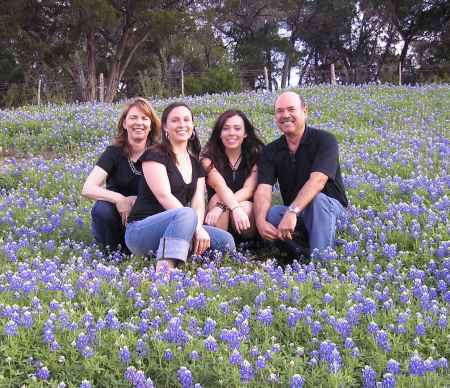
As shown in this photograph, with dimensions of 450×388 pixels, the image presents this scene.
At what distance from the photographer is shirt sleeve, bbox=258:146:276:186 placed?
5.77 metres

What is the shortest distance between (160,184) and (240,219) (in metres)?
0.89

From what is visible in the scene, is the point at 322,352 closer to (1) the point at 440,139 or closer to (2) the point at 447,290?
(2) the point at 447,290

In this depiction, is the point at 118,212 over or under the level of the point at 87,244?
over

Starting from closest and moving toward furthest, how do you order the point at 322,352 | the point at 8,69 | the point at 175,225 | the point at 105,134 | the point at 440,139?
the point at 322,352 → the point at 175,225 → the point at 440,139 → the point at 105,134 → the point at 8,69

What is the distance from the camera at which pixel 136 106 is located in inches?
221

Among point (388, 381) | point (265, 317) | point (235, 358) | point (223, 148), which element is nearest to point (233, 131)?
point (223, 148)

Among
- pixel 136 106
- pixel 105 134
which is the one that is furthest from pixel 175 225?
pixel 105 134

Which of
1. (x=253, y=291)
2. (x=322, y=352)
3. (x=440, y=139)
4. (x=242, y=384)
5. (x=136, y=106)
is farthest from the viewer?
(x=440, y=139)

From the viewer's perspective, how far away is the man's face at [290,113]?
18.2 feet

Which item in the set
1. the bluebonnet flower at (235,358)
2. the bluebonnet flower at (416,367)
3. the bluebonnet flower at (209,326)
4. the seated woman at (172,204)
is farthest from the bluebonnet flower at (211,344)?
the seated woman at (172,204)

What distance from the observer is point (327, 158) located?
551cm

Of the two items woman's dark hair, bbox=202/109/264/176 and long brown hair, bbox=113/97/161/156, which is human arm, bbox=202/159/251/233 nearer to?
woman's dark hair, bbox=202/109/264/176

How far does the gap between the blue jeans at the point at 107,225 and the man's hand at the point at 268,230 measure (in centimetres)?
139

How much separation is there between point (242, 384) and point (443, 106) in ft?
38.1
